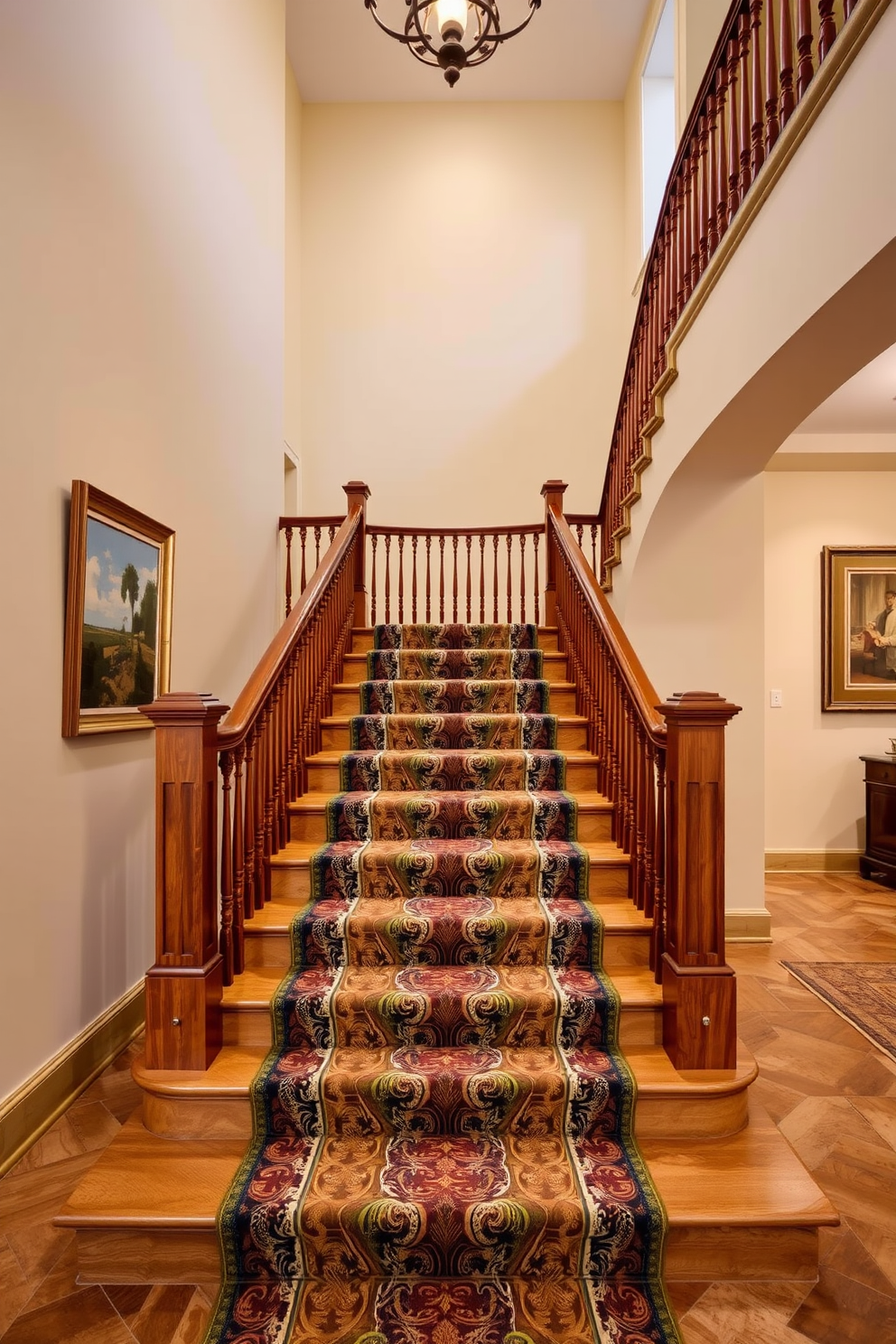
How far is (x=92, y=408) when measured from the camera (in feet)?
8.11

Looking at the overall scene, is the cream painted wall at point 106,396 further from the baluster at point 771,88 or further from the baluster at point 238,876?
the baluster at point 771,88

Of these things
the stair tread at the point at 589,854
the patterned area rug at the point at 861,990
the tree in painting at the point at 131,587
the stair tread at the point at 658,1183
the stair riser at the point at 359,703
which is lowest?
the patterned area rug at the point at 861,990

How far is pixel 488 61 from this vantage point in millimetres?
5859

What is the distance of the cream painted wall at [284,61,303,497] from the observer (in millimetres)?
5785

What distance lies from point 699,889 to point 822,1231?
2.69 feet

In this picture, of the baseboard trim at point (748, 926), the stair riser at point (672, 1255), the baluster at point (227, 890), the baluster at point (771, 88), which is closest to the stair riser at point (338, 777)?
the baluster at point (227, 890)

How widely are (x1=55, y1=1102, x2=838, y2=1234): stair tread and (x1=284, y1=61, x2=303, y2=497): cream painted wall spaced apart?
4766 mm

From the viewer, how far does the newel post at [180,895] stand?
2.01 metres

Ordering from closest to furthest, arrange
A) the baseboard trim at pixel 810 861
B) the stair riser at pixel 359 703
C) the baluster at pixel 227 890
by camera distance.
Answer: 1. the baluster at pixel 227 890
2. the stair riser at pixel 359 703
3. the baseboard trim at pixel 810 861

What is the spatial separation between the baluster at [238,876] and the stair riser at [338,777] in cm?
77

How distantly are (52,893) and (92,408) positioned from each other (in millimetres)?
1507

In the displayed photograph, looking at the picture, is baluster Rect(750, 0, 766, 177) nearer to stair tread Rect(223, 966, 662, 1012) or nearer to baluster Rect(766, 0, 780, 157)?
baluster Rect(766, 0, 780, 157)

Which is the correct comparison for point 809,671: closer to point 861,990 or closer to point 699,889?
point 861,990

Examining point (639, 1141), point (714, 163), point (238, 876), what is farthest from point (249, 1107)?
point (714, 163)
